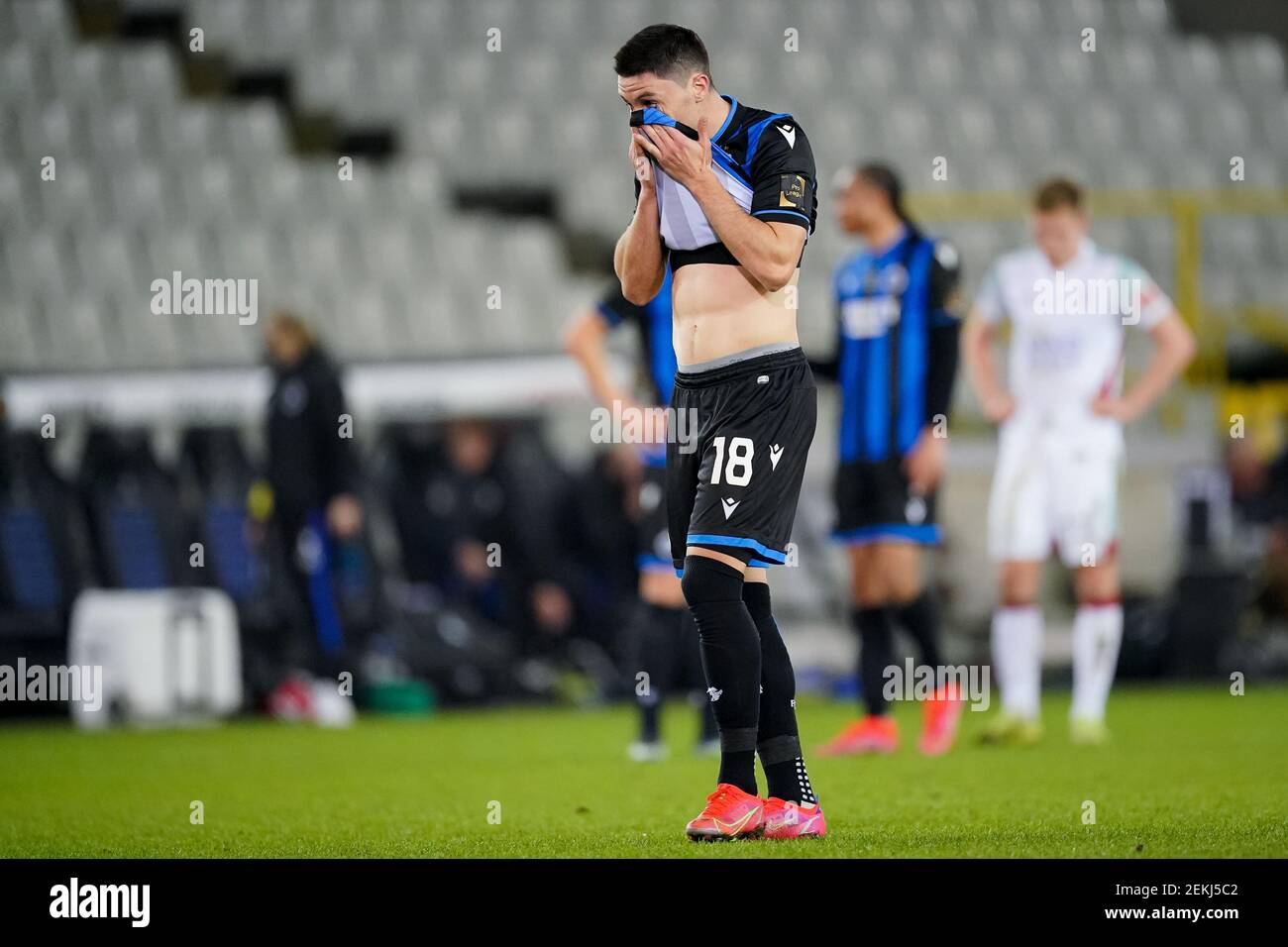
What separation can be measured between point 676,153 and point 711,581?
41.2 inches

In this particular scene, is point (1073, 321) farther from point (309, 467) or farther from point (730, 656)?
point (309, 467)

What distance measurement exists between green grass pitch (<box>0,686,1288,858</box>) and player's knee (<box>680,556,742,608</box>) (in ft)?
1.97

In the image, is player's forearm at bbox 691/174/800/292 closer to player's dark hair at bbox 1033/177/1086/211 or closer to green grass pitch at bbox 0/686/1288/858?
green grass pitch at bbox 0/686/1288/858

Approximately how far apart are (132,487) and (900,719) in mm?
5034

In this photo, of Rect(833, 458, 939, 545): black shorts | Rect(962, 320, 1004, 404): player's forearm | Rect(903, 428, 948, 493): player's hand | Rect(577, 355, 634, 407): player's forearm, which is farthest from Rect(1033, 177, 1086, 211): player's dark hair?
Rect(577, 355, 634, 407): player's forearm

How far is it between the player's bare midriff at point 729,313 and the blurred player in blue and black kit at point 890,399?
2.89 meters

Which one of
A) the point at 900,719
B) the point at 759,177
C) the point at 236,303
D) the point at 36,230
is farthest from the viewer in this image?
the point at 36,230

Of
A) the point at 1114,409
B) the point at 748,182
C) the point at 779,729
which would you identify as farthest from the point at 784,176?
the point at 1114,409

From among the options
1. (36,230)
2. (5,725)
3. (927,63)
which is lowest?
(5,725)

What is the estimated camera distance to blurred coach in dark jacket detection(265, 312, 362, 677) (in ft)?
34.2

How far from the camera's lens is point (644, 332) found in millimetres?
7438

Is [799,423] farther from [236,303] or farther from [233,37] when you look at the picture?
[233,37]

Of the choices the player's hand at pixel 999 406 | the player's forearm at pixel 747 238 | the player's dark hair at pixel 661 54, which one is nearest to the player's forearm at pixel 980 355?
the player's hand at pixel 999 406

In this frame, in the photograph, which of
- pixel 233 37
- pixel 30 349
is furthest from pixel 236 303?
pixel 233 37
